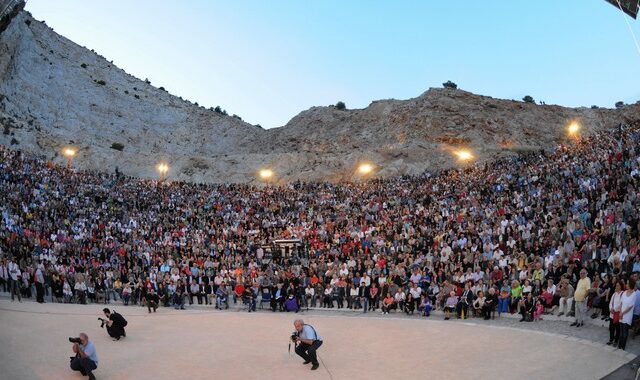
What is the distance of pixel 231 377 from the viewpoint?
1034 cm

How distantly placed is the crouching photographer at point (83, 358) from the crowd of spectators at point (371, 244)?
8.15 m

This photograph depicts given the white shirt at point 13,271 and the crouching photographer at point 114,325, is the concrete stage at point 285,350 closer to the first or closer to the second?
the crouching photographer at point 114,325

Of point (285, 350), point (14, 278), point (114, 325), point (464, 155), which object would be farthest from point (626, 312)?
point (464, 155)

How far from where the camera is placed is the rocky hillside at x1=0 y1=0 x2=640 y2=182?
5175 cm

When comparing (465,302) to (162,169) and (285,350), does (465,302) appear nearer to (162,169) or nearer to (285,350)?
(285,350)

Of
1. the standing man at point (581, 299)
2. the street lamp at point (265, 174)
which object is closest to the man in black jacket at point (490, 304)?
the standing man at point (581, 299)

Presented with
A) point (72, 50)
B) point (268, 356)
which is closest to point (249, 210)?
point (268, 356)

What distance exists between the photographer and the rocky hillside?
123 feet

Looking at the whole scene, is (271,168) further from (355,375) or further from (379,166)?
(355,375)

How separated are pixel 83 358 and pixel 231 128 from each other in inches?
2555

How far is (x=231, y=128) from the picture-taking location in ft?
242

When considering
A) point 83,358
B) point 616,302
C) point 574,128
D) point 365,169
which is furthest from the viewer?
point 574,128

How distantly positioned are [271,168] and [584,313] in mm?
41909

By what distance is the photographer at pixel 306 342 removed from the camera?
10.7 metres
